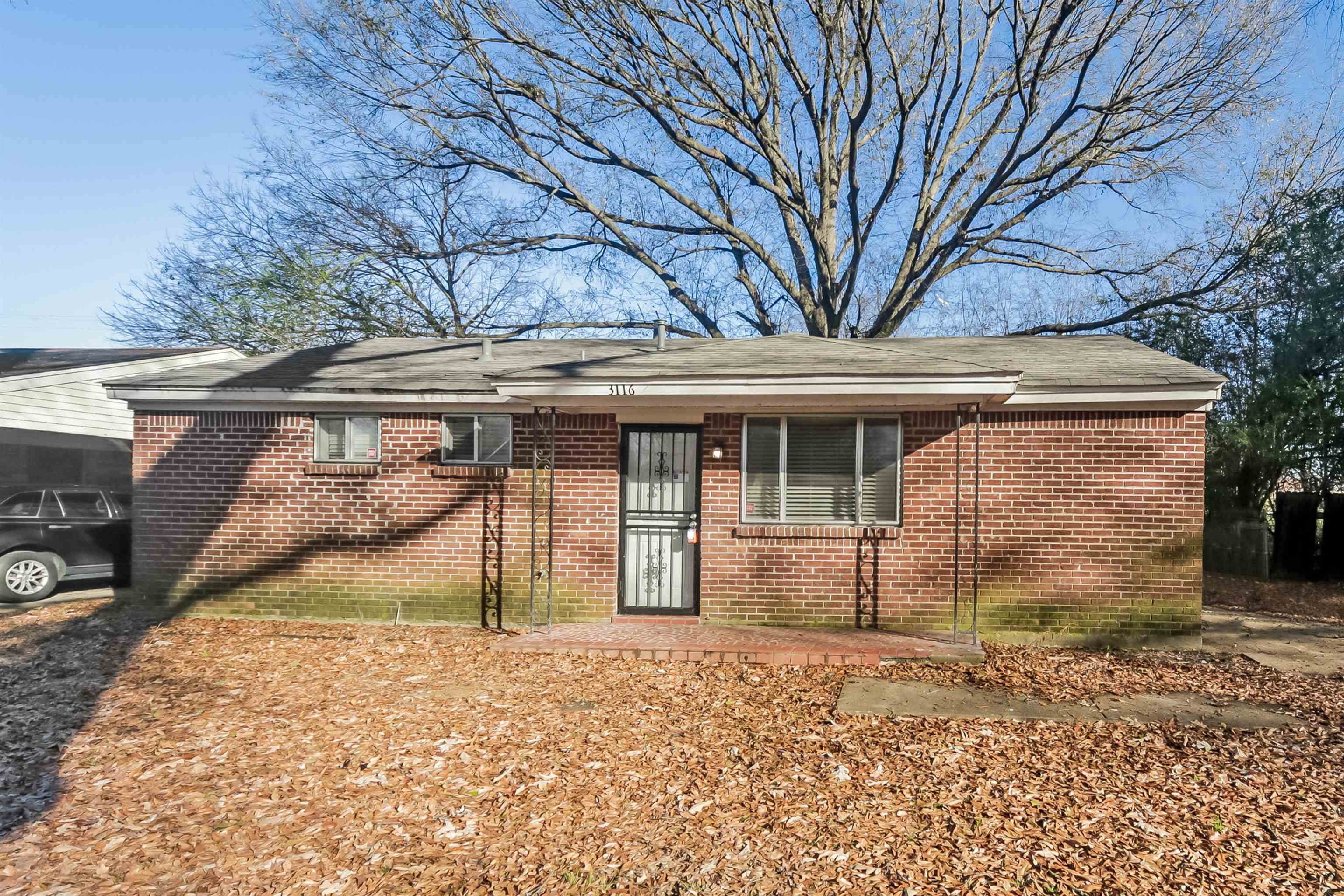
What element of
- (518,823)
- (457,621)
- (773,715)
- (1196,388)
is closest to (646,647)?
(773,715)

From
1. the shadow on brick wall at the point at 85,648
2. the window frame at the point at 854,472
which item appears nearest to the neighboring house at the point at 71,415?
the shadow on brick wall at the point at 85,648

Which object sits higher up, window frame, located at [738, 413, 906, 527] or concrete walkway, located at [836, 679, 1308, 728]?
window frame, located at [738, 413, 906, 527]

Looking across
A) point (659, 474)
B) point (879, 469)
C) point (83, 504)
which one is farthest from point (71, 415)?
point (879, 469)

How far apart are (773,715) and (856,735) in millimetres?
678

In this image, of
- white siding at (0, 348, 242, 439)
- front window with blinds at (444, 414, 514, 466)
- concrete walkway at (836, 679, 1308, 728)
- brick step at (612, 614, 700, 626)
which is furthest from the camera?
white siding at (0, 348, 242, 439)

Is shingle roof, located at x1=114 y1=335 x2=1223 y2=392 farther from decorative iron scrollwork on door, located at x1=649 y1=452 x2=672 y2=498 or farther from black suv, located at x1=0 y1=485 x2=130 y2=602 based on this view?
black suv, located at x1=0 y1=485 x2=130 y2=602

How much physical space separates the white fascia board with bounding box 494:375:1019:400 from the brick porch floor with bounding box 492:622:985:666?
2360 mm

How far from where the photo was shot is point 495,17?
15.4 m

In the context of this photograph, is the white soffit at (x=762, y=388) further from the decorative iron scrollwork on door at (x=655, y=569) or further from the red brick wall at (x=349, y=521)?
the decorative iron scrollwork on door at (x=655, y=569)

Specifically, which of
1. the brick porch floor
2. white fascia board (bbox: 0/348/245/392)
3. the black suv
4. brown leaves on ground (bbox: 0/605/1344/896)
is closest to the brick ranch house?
the brick porch floor

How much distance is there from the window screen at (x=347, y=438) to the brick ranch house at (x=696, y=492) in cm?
3

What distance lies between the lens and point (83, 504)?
1105 cm

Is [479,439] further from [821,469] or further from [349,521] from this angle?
[821,469]

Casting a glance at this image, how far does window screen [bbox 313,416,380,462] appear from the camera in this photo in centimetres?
909
